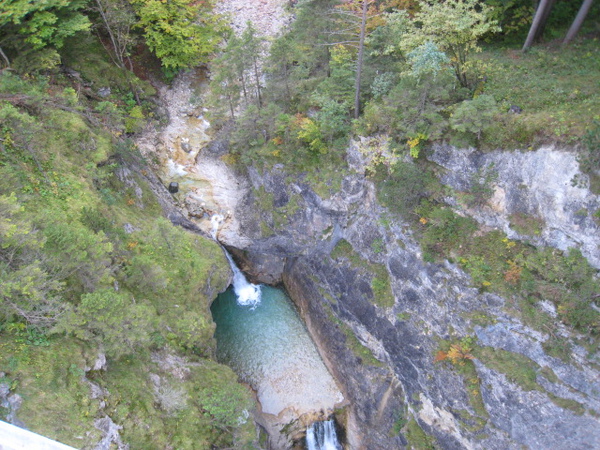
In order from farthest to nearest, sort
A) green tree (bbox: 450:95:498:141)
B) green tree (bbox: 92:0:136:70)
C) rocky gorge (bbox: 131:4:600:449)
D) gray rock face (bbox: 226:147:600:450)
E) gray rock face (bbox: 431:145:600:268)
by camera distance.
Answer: green tree (bbox: 92:0:136:70)
green tree (bbox: 450:95:498:141)
rocky gorge (bbox: 131:4:600:449)
gray rock face (bbox: 226:147:600:450)
gray rock face (bbox: 431:145:600:268)

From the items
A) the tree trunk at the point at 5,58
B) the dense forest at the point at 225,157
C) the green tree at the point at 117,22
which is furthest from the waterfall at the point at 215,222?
the tree trunk at the point at 5,58

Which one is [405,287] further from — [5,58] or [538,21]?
[5,58]

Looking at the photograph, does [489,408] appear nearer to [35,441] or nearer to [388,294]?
[388,294]

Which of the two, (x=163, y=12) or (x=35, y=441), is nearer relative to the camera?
(x=35, y=441)

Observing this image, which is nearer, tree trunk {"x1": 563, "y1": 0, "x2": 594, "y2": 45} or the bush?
tree trunk {"x1": 563, "y1": 0, "x2": 594, "y2": 45}

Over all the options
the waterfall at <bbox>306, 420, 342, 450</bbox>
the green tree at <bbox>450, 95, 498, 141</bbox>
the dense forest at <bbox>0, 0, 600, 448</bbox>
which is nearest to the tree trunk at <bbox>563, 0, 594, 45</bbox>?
the dense forest at <bbox>0, 0, 600, 448</bbox>

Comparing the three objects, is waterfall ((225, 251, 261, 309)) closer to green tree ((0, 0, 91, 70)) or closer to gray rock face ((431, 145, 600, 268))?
gray rock face ((431, 145, 600, 268))

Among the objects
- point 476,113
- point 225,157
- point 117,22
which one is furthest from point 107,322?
point 117,22

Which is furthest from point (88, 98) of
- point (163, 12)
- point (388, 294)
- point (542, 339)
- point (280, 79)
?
point (542, 339)

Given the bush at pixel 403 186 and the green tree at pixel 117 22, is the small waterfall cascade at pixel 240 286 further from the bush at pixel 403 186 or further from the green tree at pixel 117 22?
the green tree at pixel 117 22
